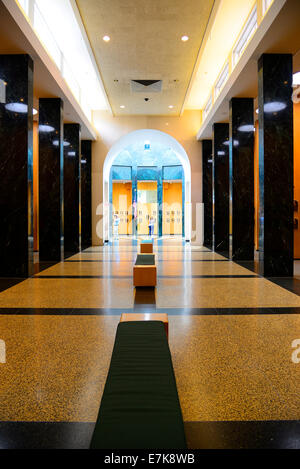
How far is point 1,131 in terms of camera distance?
28.1 feet

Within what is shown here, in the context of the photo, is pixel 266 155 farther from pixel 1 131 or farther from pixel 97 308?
pixel 1 131

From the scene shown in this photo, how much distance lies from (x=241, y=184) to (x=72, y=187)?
6721 millimetres

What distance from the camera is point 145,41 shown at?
10.5 metres

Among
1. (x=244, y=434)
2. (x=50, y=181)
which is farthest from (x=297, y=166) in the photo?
(x=244, y=434)

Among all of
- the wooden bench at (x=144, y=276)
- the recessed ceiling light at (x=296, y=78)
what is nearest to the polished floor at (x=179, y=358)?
the wooden bench at (x=144, y=276)

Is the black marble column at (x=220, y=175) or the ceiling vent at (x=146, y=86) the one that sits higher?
the ceiling vent at (x=146, y=86)

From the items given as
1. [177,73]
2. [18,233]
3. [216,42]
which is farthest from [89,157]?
[18,233]

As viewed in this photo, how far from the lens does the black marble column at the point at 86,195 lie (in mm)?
17828

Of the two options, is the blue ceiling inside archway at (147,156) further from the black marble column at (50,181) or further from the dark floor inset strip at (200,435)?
the dark floor inset strip at (200,435)

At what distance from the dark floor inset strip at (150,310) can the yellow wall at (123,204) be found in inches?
921

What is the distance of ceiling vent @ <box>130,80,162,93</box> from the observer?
1355cm

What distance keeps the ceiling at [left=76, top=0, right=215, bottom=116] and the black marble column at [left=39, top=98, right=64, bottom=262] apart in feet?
7.95

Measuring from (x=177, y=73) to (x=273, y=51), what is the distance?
494cm

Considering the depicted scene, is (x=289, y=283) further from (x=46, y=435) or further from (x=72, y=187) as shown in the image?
(x=72, y=187)
